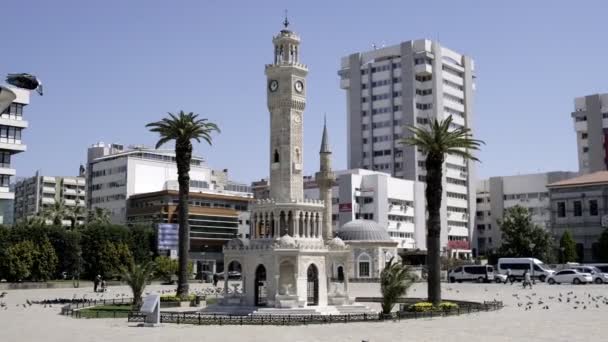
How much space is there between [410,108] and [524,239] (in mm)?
43872

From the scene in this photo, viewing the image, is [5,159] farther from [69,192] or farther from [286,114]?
[69,192]

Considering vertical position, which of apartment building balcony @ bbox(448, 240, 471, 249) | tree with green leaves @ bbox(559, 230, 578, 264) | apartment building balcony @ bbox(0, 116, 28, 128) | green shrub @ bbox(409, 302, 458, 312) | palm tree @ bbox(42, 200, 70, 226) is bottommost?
green shrub @ bbox(409, 302, 458, 312)

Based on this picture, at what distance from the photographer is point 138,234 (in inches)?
3701

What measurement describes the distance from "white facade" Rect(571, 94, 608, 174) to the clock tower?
103 metres

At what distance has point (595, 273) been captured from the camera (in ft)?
249

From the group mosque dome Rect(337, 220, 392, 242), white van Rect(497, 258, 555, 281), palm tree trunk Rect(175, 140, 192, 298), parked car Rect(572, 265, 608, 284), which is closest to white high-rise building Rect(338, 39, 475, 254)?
mosque dome Rect(337, 220, 392, 242)

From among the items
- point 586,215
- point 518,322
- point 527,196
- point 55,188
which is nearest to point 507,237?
point 586,215

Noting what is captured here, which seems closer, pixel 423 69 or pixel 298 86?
pixel 298 86

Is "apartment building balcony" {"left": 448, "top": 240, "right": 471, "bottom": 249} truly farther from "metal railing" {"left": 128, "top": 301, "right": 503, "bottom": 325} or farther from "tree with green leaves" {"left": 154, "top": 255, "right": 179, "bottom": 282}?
"metal railing" {"left": 128, "top": 301, "right": 503, "bottom": 325}

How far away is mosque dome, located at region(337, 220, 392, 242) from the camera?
320 ft

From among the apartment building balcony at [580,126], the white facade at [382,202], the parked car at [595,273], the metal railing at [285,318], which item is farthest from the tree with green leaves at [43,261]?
the apartment building balcony at [580,126]

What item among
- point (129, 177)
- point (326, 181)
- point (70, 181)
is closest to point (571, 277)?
point (326, 181)

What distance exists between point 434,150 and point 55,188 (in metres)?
146

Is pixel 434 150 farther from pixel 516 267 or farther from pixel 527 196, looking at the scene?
pixel 527 196
